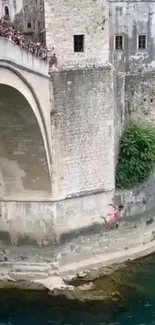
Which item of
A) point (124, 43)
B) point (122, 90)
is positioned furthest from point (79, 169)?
point (124, 43)

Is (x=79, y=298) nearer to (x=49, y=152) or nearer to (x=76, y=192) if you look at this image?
(x=76, y=192)

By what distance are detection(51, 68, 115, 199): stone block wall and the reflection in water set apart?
249 centimetres

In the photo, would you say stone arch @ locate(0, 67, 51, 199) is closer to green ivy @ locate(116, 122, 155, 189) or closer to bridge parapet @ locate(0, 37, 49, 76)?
bridge parapet @ locate(0, 37, 49, 76)

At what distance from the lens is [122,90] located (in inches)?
566

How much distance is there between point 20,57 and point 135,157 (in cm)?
498

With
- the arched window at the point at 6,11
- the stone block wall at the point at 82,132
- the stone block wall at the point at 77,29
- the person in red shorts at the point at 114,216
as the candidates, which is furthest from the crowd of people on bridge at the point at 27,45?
the person in red shorts at the point at 114,216

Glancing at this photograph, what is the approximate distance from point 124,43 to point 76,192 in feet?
18.2

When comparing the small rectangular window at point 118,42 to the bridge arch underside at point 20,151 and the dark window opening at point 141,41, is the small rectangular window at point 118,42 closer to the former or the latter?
the dark window opening at point 141,41

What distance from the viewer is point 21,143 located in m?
12.5

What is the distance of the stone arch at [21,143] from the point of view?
1113 centimetres

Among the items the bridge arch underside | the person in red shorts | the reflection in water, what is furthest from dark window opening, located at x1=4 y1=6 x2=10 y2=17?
the reflection in water

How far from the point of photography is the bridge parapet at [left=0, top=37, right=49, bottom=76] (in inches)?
382

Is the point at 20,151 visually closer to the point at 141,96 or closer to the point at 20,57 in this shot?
the point at 20,57

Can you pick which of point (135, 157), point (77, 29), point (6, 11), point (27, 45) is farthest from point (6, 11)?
Result: point (135, 157)
